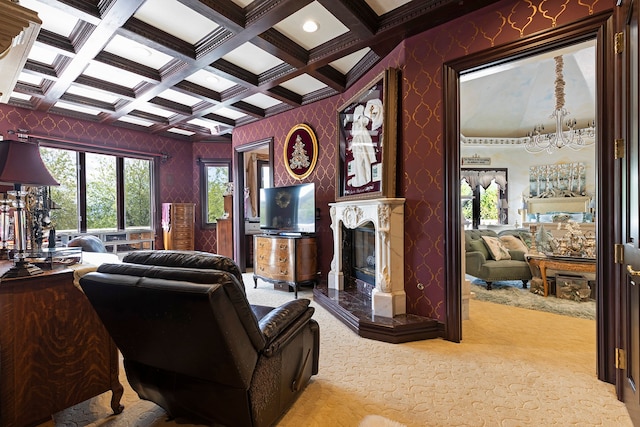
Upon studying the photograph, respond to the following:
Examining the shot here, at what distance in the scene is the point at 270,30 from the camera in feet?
10.0

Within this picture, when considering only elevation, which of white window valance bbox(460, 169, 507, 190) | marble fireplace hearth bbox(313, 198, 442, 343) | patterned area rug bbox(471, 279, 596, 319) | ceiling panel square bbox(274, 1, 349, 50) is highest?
ceiling panel square bbox(274, 1, 349, 50)

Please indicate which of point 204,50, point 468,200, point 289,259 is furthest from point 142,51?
point 468,200

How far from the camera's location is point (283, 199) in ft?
15.9

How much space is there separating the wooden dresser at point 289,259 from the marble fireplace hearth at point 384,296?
0.72 meters

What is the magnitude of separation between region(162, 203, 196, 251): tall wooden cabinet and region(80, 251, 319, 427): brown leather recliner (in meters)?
4.81

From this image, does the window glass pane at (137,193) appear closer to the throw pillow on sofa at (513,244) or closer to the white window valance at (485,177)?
the throw pillow on sofa at (513,244)

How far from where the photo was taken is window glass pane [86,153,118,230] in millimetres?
5605

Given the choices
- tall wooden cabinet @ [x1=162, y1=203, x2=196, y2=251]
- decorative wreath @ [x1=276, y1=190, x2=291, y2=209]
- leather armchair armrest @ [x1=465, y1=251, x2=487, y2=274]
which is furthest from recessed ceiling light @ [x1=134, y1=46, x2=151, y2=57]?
leather armchair armrest @ [x1=465, y1=251, x2=487, y2=274]

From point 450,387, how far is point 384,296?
1062 mm

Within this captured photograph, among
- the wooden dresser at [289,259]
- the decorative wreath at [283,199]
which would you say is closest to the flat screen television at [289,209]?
the decorative wreath at [283,199]

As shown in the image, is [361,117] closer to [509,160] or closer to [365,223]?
[365,223]

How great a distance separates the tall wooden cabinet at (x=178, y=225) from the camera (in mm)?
6125

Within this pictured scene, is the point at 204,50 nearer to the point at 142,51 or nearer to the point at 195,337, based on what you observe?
the point at 142,51

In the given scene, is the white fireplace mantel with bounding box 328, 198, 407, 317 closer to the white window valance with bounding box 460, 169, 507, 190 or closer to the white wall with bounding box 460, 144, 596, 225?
the white window valance with bounding box 460, 169, 507, 190
